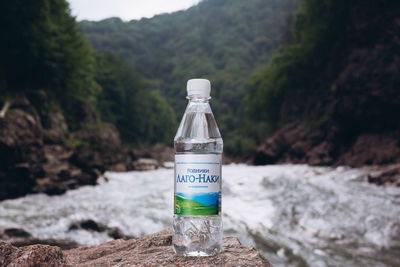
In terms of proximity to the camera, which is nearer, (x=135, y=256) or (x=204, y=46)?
(x=135, y=256)

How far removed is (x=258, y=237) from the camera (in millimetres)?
6863

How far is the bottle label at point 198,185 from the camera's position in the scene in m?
2.18

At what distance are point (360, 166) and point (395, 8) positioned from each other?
800 cm

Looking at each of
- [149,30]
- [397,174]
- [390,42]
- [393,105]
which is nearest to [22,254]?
[397,174]

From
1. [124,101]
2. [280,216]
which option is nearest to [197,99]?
[280,216]

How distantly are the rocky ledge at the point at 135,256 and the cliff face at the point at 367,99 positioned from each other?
14.1m

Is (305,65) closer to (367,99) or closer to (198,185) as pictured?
(367,99)

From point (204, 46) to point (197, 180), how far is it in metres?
69.9

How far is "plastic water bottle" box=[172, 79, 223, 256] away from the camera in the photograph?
7.17 feet

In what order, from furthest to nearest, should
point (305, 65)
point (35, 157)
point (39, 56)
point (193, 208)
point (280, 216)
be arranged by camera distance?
point (305, 65) < point (39, 56) < point (35, 157) < point (280, 216) < point (193, 208)

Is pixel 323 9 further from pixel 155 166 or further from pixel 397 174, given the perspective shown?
pixel 397 174

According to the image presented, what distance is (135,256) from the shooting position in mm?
2205

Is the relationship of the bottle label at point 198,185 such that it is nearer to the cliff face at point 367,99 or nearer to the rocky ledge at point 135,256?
the rocky ledge at point 135,256

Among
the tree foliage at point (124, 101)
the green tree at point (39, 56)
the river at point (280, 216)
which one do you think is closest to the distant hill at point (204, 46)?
the tree foliage at point (124, 101)
